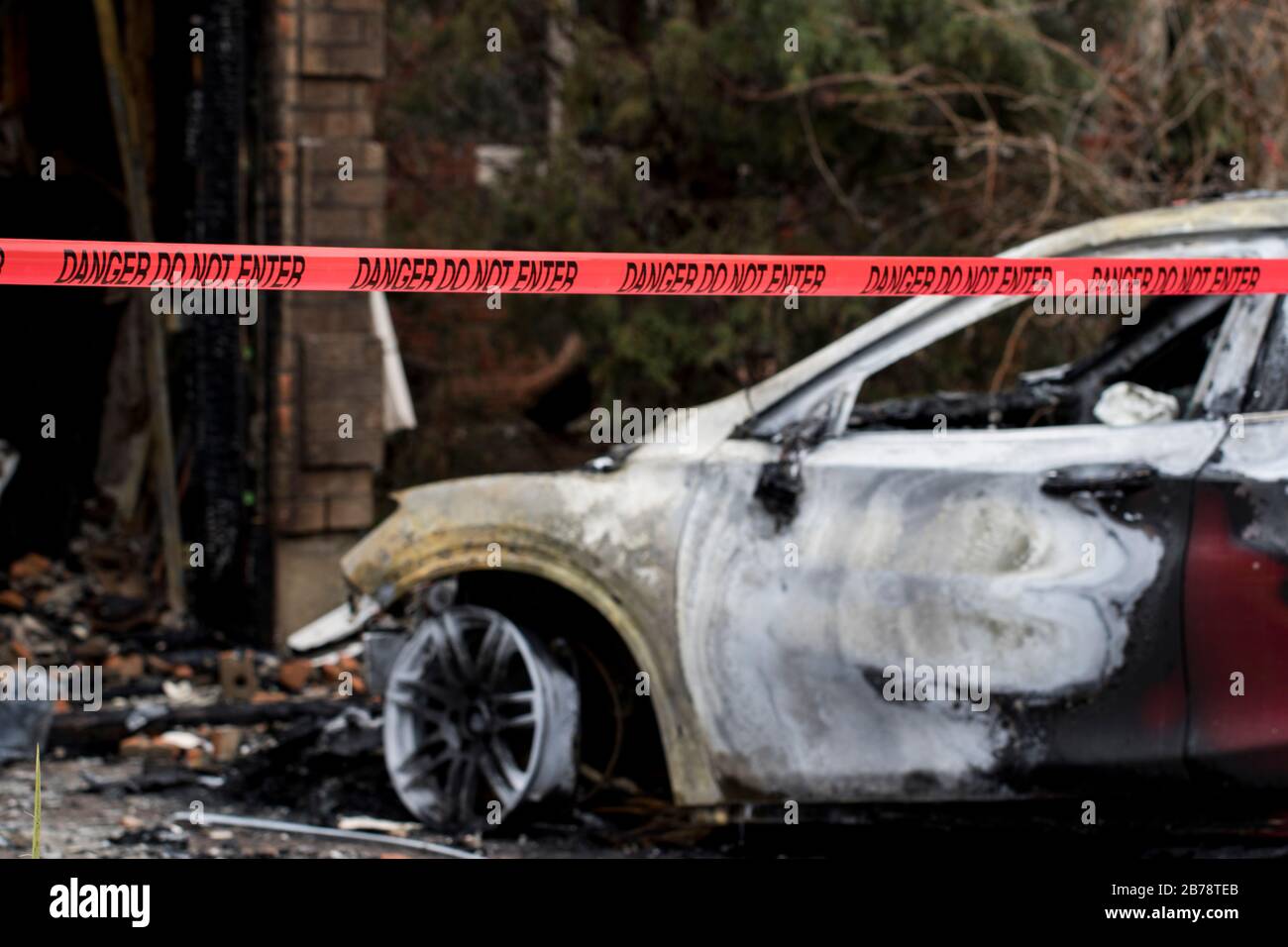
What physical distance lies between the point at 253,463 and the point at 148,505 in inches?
62.7

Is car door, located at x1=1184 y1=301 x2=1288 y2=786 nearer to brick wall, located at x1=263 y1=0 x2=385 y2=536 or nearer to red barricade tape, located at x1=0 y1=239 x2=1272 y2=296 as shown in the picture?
red barricade tape, located at x1=0 y1=239 x2=1272 y2=296

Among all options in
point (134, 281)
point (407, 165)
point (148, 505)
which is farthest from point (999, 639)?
point (407, 165)

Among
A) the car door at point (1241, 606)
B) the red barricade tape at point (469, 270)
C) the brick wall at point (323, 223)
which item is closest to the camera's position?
the red barricade tape at point (469, 270)

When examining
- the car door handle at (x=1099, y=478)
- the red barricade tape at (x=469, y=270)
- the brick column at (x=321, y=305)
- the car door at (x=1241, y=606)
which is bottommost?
the car door at (x=1241, y=606)

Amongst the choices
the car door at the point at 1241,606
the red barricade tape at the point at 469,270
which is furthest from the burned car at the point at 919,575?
the red barricade tape at the point at 469,270

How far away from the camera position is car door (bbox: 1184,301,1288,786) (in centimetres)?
439

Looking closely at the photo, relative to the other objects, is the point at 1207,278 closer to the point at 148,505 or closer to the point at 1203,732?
the point at 1203,732

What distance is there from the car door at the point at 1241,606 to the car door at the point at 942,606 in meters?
0.05

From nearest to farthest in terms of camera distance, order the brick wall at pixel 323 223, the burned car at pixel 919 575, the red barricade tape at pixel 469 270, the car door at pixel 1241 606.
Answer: the red barricade tape at pixel 469 270
the car door at pixel 1241 606
the burned car at pixel 919 575
the brick wall at pixel 323 223

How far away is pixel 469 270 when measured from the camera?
4.16 metres

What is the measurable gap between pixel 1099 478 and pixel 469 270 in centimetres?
160

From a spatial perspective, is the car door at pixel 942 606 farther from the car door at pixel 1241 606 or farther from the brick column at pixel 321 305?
the brick column at pixel 321 305

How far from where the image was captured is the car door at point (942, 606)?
4.56m

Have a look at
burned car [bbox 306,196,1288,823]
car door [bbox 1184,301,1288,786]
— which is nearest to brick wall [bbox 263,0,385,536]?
→ burned car [bbox 306,196,1288,823]
